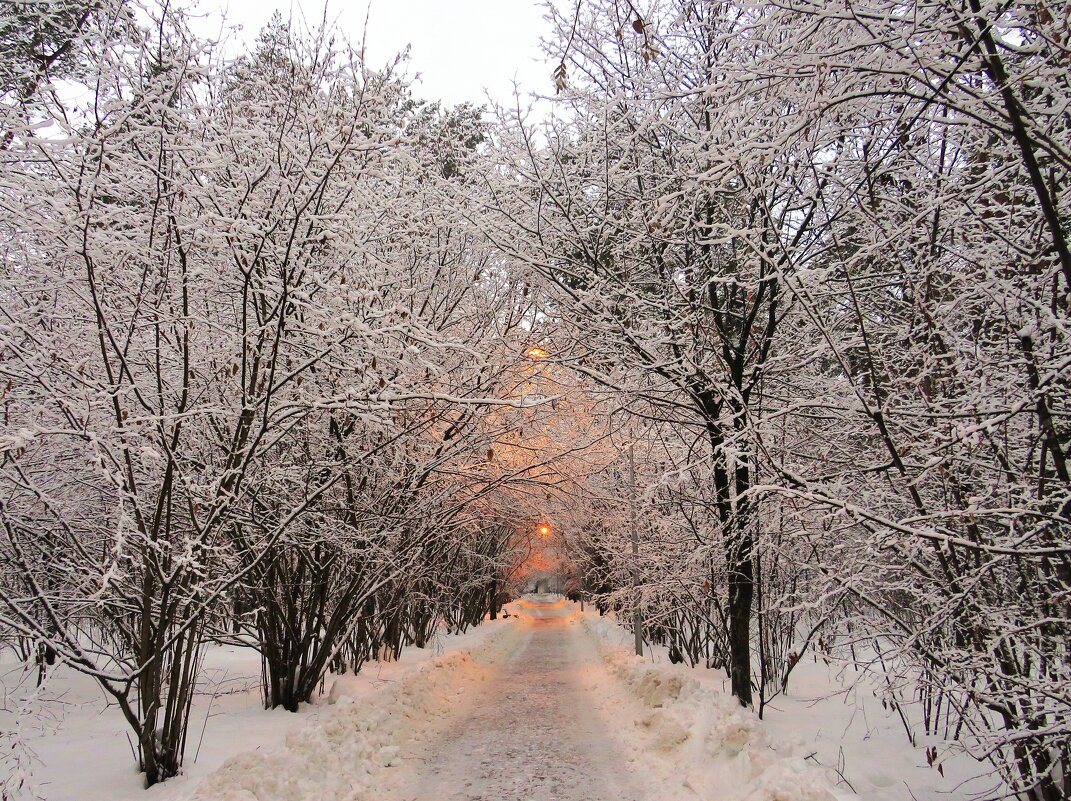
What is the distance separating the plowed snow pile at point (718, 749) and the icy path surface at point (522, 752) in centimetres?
54

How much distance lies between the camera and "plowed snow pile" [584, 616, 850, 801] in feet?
14.1

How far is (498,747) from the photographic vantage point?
7250 millimetres

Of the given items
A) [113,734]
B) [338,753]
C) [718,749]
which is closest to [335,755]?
[338,753]

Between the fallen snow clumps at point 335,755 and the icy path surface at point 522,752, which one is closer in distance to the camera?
the fallen snow clumps at point 335,755

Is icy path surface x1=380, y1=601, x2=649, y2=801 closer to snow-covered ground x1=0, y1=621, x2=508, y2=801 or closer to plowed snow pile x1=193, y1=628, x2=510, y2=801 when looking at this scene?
plowed snow pile x1=193, y1=628, x2=510, y2=801

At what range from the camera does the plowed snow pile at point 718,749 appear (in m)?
4.31

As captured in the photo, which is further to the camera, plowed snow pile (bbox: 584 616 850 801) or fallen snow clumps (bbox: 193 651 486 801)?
fallen snow clumps (bbox: 193 651 486 801)

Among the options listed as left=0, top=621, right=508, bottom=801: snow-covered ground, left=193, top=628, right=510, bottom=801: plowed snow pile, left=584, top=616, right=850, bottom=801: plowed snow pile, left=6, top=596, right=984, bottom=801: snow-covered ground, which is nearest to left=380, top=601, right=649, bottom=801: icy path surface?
left=6, top=596, right=984, bottom=801: snow-covered ground

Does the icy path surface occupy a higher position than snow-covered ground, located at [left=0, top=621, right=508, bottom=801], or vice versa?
snow-covered ground, located at [left=0, top=621, right=508, bottom=801]

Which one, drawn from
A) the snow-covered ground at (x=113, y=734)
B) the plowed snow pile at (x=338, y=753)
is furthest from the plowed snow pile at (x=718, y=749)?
the snow-covered ground at (x=113, y=734)

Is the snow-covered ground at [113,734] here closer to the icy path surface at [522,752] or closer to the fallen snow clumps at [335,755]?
the fallen snow clumps at [335,755]

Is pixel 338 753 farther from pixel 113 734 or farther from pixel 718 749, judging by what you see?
pixel 718 749

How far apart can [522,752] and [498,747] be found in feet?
1.27

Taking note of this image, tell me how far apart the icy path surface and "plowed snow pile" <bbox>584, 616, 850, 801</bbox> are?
540mm
